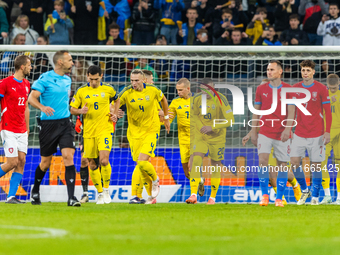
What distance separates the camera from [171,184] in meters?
11.1

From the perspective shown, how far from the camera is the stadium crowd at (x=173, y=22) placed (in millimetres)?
14125

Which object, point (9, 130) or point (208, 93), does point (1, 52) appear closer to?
point (9, 130)

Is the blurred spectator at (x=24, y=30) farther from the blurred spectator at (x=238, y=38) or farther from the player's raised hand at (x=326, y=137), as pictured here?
the player's raised hand at (x=326, y=137)

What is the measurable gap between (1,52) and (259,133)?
5.91 metres

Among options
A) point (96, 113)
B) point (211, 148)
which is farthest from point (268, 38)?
point (96, 113)

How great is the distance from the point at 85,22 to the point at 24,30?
171 centimetres

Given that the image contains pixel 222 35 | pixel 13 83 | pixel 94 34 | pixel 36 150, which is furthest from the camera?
pixel 94 34

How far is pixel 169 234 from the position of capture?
4879mm

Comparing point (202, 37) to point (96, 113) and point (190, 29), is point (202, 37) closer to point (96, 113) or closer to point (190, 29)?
point (190, 29)

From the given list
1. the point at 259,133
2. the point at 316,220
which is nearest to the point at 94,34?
the point at 259,133

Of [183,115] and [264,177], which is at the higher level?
[183,115]

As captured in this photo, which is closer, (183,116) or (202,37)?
(183,116)

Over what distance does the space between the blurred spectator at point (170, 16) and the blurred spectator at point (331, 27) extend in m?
3.96

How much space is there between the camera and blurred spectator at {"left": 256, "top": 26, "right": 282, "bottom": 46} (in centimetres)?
1395
